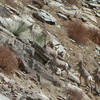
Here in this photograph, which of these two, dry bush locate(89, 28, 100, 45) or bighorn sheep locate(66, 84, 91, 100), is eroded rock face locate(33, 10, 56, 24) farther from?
bighorn sheep locate(66, 84, 91, 100)

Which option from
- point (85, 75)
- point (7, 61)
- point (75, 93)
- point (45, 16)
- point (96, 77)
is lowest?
point (96, 77)

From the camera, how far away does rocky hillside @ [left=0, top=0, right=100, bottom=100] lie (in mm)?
7543

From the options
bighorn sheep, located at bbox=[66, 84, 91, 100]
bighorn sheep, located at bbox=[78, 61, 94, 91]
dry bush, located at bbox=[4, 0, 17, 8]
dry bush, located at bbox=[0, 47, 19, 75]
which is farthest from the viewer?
dry bush, located at bbox=[4, 0, 17, 8]

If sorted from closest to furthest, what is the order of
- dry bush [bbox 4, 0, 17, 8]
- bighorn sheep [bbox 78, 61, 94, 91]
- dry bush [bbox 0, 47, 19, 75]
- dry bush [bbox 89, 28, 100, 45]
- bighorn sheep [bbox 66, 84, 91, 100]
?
dry bush [bbox 0, 47, 19, 75] → bighorn sheep [bbox 66, 84, 91, 100] → bighorn sheep [bbox 78, 61, 94, 91] → dry bush [bbox 4, 0, 17, 8] → dry bush [bbox 89, 28, 100, 45]

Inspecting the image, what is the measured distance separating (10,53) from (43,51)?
1469mm

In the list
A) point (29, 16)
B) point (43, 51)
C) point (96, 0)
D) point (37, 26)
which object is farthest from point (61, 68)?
point (96, 0)

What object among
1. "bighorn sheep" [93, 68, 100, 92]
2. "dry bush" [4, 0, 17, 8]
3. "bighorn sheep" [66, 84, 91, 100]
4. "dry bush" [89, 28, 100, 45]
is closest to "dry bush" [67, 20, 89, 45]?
"dry bush" [89, 28, 100, 45]

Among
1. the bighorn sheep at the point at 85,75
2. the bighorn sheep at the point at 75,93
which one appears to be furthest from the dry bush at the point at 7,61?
the bighorn sheep at the point at 85,75

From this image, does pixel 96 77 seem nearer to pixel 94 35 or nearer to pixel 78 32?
pixel 78 32

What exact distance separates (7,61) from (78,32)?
4516 millimetres

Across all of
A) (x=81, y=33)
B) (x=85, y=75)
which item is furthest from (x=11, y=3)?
(x=85, y=75)

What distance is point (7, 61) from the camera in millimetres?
7414

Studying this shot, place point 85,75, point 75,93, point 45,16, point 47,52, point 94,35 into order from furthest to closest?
point 94,35, point 45,16, point 85,75, point 47,52, point 75,93

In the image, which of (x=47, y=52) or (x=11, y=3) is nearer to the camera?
(x=47, y=52)
